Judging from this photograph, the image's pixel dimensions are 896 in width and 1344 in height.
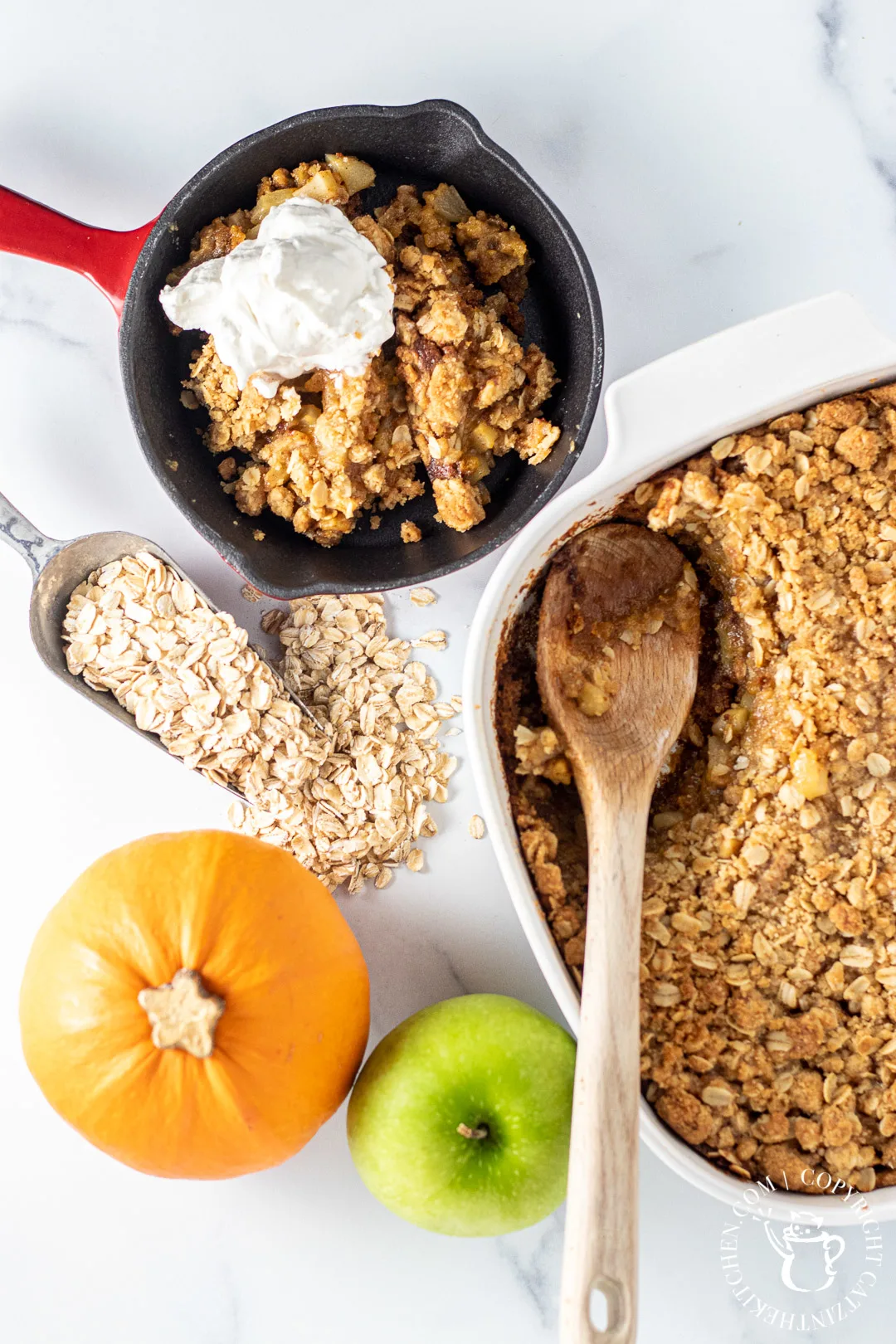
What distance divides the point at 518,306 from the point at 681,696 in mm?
522

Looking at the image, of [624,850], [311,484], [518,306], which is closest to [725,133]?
[518,306]

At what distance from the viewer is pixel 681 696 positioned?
112cm

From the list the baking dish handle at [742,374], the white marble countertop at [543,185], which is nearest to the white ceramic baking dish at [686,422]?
the baking dish handle at [742,374]

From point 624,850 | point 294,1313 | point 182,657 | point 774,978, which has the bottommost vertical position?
point 294,1313

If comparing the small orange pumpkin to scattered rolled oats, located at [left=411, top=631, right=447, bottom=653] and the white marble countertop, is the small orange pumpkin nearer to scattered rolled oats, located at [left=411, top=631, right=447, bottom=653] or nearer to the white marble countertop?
the white marble countertop

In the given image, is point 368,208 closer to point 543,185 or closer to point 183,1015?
point 543,185

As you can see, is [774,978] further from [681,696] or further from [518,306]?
[518,306]

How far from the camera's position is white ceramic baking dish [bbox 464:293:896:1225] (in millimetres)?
1015

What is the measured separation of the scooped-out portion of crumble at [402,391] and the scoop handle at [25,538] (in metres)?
0.23

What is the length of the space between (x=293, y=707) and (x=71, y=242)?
0.59m

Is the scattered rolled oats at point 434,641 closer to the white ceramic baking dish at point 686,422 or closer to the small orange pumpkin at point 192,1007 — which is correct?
the white ceramic baking dish at point 686,422

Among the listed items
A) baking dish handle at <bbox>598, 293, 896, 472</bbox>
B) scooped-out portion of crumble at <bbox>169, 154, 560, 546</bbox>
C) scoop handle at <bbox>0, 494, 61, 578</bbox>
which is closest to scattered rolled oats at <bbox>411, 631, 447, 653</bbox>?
scooped-out portion of crumble at <bbox>169, 154, 560, 546</bbox>

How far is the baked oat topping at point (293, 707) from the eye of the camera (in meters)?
1.19

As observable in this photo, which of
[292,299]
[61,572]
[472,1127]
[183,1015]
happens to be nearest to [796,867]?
[472,1127]
